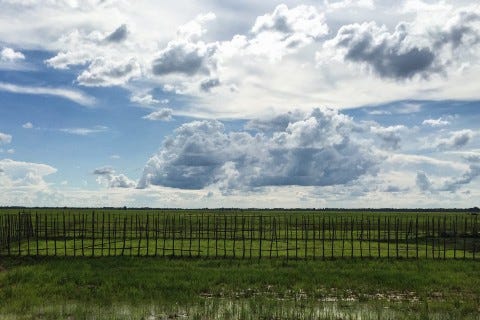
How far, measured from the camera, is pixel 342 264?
23297 millimetres

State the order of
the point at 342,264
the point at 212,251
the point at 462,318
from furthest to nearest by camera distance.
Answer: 1. the point at 212,251
2. the point at 342,264
3. the point at 462,318

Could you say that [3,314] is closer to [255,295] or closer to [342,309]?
[255,295]

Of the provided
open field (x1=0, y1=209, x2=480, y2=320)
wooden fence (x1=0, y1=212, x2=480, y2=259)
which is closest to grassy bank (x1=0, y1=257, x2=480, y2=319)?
open field (x1=0, y1=209, x2=480, y2=320)

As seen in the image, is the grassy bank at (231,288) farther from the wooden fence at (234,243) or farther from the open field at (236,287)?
the wooden fence at (234,243)

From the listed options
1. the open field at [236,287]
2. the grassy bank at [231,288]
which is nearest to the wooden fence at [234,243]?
the open field at [236,287]

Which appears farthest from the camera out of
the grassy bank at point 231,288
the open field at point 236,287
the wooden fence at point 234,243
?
the wooden fence at point 234,243

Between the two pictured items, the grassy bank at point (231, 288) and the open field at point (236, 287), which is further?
the grassy bank at point (231, 288)

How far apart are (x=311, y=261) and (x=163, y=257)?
23.3 feet

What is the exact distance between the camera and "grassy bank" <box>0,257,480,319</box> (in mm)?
14469

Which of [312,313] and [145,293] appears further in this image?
[145,293]

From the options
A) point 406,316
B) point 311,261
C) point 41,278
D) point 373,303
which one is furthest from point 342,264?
point 41,278

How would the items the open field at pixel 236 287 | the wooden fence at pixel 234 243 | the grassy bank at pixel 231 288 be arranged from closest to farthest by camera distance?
the open field at pixel 236 287 → the grassy bank at pixel 231 288 → the wooden fence at pixel 234 243

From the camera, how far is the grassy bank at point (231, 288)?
1447 cm

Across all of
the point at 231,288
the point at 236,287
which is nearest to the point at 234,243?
the point at 236,287
